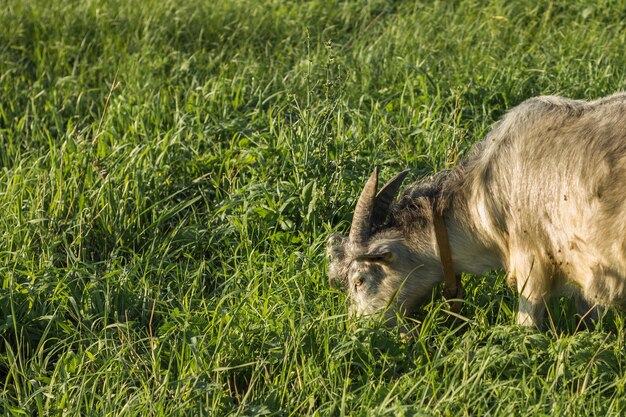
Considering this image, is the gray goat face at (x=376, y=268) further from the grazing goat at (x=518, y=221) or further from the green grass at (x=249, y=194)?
the green grass at (x=249, y=194)

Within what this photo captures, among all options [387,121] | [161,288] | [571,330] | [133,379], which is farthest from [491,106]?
[133,379]

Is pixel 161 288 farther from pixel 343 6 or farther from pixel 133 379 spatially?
pixel 343 6

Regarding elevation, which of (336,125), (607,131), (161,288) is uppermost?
(607,131)

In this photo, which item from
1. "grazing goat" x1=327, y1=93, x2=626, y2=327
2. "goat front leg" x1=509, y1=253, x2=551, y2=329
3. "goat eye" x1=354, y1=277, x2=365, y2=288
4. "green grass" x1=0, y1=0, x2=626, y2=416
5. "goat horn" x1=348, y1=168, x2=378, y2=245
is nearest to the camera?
"green grass" x1=0, y1=0, x2=626, y2=416

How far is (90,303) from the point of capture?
560cm

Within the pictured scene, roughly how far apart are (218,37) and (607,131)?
4499 mm

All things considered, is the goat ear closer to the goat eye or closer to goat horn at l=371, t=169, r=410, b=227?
the goat eye

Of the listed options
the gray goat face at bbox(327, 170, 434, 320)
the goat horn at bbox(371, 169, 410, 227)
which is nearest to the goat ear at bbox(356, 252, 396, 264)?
the gray goat face at bbox(327, 170, 434, 320)

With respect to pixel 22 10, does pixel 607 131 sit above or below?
above

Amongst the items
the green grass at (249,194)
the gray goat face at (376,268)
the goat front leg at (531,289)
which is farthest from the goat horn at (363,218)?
the goat front leg at (531,289)

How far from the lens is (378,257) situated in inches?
210

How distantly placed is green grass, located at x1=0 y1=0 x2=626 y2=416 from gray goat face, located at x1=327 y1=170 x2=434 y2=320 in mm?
153

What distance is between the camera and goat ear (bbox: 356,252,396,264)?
533 centimetres

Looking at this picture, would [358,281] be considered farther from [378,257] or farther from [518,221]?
[518,221]
